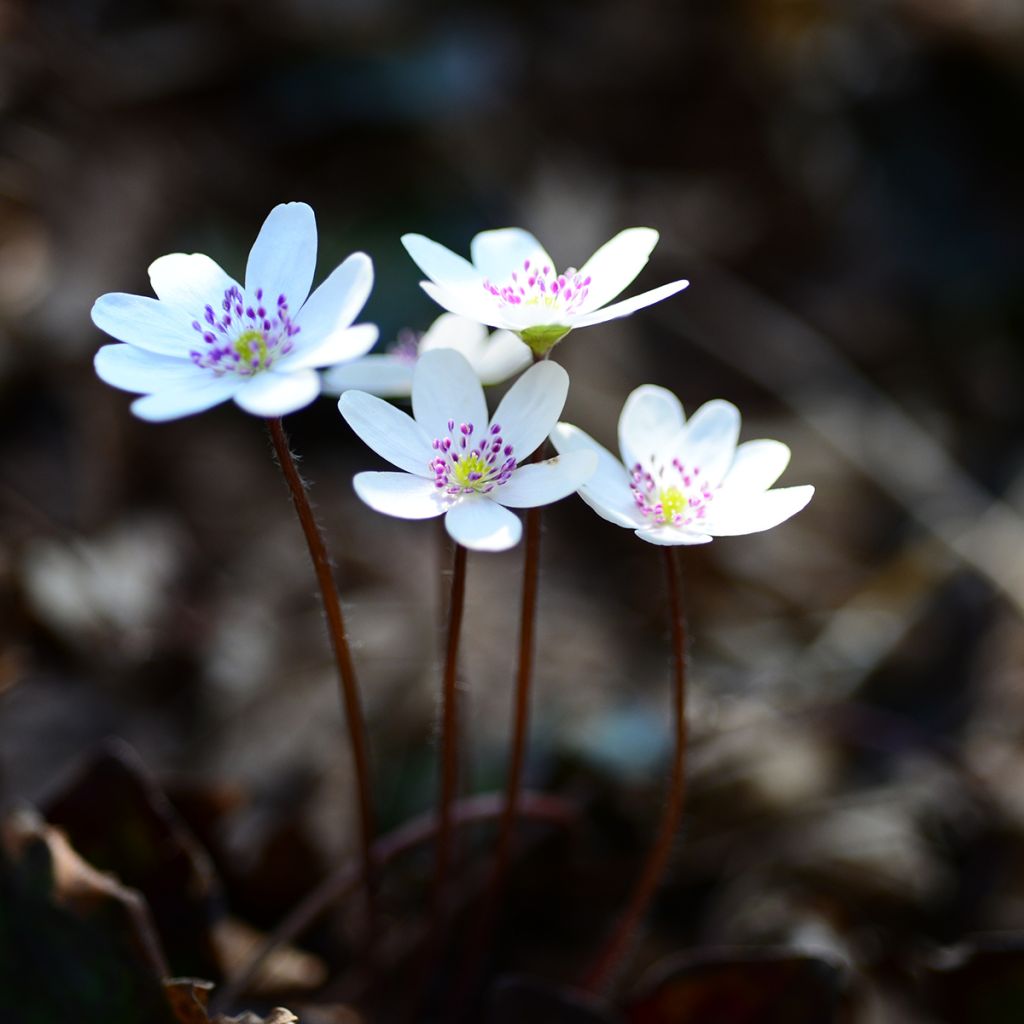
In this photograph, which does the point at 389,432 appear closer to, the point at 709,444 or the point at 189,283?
the point at 189,283

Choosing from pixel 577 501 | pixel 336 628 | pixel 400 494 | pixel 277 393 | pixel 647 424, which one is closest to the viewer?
pixel 277 393

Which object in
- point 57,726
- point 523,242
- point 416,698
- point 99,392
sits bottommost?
point 57,726

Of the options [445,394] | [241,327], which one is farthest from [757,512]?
[241,327]

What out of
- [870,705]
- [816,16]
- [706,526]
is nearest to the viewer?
[706,526]

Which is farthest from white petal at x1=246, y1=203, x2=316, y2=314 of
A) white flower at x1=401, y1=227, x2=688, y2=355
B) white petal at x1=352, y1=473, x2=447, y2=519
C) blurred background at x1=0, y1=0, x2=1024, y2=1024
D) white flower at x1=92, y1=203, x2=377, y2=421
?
blurred background at x1=0, y1=0, x2=1024, y2=1024

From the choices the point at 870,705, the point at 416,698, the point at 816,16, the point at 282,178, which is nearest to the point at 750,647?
the point at 870,705

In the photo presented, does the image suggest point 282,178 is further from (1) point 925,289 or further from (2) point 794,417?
(1) point 925,289

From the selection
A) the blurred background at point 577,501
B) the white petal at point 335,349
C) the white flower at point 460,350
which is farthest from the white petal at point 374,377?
the blurred background at point 577,501
